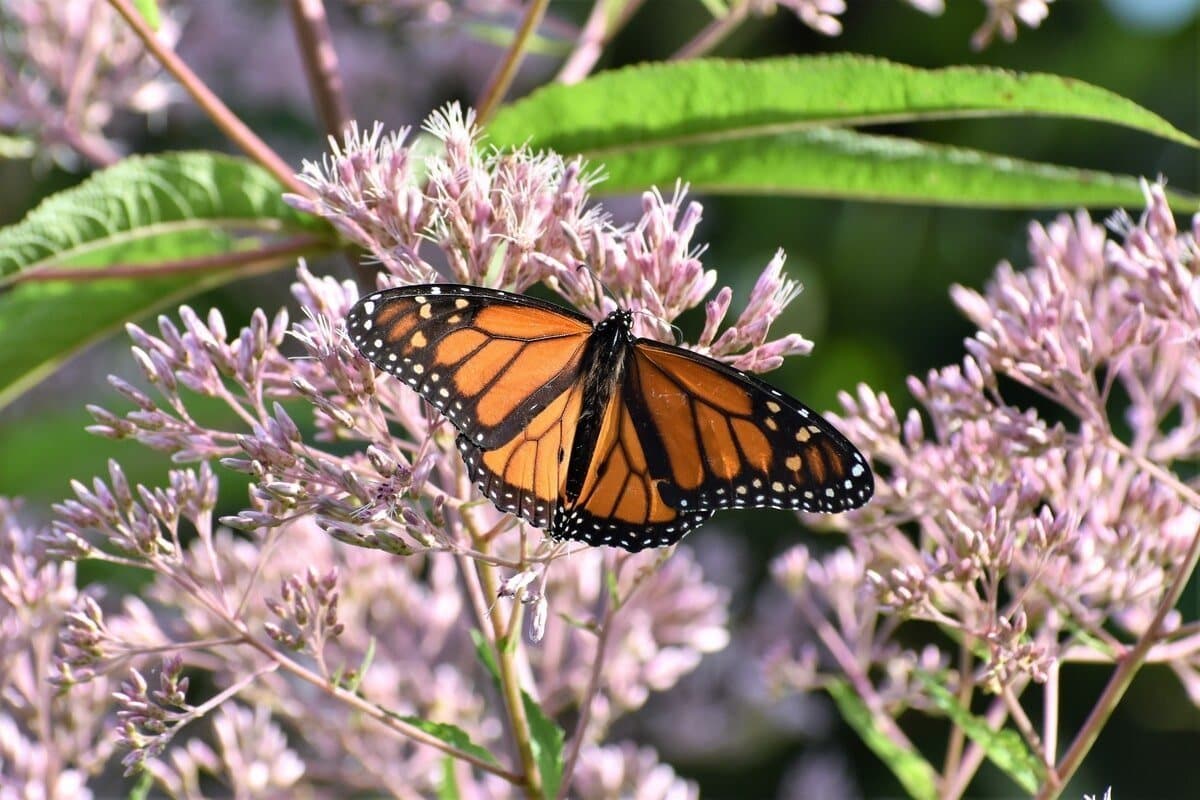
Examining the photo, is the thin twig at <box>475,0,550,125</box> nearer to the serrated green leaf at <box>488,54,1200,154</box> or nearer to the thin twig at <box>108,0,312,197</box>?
the serrated green leaf at <box>488,54,1200,154</box>

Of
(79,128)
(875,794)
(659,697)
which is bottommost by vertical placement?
(875,794)

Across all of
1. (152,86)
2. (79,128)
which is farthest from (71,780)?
(152,86)

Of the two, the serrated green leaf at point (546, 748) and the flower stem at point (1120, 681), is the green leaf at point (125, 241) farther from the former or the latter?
the flower stem at point (1120, 681)

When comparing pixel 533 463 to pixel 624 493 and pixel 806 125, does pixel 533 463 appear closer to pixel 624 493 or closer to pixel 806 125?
pixel 624 493

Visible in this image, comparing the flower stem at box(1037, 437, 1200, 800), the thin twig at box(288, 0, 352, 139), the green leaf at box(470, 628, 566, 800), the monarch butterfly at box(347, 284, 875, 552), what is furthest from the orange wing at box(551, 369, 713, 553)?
the thin twig at box(288, 0, 352, 139)

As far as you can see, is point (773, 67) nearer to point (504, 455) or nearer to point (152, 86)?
point (504, 455)

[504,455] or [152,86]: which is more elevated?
[152,86]
